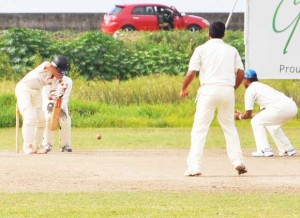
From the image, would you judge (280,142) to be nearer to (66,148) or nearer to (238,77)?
(66,148)

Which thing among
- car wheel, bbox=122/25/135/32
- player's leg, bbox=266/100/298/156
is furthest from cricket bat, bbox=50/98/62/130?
car wheel, bbox=122/25/135/32

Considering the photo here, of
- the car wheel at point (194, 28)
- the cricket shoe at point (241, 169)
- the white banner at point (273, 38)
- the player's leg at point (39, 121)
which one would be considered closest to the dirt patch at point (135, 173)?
the cricket shoe at point (241, 169)

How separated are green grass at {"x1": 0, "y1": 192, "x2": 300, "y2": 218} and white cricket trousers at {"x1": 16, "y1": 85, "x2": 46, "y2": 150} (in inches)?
252

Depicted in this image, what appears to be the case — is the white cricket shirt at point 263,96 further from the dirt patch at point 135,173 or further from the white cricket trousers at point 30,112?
the white cricket trousers at point 30,112

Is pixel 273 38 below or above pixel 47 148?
above

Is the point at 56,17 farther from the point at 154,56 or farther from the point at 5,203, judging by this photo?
the point at 5,203

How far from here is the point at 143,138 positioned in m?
27.4

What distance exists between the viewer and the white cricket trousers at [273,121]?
72.0 ft

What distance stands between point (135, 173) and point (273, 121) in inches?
156

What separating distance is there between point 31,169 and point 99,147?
5.97m

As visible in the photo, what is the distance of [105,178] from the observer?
17.8 metres

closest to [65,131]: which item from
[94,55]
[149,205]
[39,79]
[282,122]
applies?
[39,79]

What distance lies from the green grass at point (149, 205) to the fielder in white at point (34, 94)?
6.30m

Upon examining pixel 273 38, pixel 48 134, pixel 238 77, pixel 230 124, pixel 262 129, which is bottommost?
pixel 48 134
